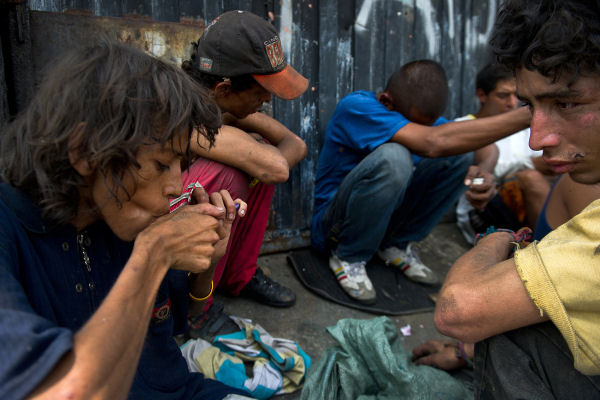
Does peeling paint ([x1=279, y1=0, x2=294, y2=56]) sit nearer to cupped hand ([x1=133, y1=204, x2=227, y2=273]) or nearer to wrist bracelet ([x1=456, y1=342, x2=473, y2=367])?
cupped hand ([x1=133, y1=204, x2=227, y2=273])

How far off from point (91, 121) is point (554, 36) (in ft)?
4.38

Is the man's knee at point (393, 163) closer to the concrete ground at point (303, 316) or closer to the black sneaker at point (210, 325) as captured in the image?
the concrete ground at point (303, 316)

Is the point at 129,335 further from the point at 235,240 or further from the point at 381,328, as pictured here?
the point at 235,240

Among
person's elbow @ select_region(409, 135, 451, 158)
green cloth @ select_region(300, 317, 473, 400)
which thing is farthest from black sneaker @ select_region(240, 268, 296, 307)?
person's elbow @ select_region(409, 135, 451, 158)

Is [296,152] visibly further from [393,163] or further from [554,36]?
[554,36]

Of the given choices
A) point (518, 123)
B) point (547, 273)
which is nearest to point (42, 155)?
point (547, 273)

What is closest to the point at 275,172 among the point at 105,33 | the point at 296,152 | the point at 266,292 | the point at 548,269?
the point at 296,152

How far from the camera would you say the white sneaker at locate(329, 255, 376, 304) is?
2.93m

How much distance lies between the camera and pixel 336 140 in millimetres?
3141

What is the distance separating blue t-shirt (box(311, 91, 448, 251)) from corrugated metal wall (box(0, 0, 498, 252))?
0.61ft

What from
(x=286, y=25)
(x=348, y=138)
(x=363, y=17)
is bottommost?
(x=348, y=138)

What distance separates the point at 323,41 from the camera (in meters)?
3.30

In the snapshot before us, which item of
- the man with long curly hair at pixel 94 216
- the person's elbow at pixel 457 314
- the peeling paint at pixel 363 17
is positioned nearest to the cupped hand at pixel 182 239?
the man with long curly hair at pixel 94 216

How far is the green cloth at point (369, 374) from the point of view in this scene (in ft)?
6.00
